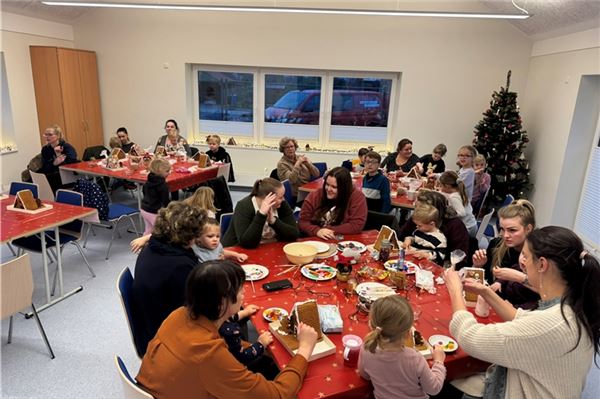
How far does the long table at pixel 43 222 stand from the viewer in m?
3.28

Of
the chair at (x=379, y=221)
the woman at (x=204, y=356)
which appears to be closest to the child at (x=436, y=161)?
the chair at (x=379, y=221)

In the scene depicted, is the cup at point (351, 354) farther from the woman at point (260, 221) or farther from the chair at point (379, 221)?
the chair at point (379, 221)

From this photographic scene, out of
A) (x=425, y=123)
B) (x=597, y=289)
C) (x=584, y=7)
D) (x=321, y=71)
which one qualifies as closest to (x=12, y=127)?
(x=321, y=71)

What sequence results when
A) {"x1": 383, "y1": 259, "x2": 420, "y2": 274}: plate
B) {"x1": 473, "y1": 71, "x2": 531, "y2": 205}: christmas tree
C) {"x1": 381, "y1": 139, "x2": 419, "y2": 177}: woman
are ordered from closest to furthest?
1. {"x1": 383, "y1": 259, "x2": 420, "y2": 274}: plate
2. {"x1": 381, "y1": 139, "x2": 419, "y2": 177}: woman
3. {"x1": 473, "y1": 71, "x2": 531, "y2": 205}: christmas tree

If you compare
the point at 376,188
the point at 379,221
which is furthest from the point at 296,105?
the point at 379,221

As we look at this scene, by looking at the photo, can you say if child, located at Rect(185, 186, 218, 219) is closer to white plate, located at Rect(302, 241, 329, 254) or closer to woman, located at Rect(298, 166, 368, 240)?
woman, located at Rect(298, 166, 368, 240)

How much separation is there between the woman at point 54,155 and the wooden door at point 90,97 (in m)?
2.40

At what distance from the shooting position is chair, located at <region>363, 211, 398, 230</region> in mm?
3551

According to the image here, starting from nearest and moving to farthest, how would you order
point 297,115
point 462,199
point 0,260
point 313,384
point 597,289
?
point 597,289
point 313,384
point 462,199
point 0,260
point 297,115

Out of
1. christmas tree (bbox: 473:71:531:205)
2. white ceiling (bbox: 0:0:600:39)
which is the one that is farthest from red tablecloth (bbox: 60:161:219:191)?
christmas tree (bbox: 473:71:531:205)

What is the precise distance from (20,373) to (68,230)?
1.68m

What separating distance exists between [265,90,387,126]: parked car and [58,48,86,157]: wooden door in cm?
367

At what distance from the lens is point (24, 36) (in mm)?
6922

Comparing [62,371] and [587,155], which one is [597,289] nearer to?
[62,371]
